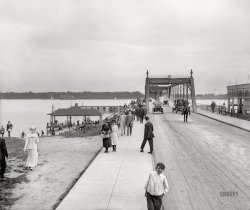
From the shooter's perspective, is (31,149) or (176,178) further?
(31,149)

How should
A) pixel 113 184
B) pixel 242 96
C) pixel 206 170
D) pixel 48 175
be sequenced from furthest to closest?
pixel 242 96 → pixel 206 170 → pixel 48 175 → pixel 113 184

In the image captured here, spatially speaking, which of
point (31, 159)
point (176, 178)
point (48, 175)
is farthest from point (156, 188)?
point (31, 159)

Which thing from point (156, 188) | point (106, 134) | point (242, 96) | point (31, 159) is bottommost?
point (31, 159)

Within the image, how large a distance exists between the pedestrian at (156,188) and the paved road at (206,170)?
1325 mm

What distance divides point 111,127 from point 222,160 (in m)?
4.94

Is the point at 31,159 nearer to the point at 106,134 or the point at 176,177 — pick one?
the point at 106,134

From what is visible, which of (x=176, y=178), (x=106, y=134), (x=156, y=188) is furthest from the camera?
(x=106, y=134)

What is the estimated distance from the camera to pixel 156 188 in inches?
265

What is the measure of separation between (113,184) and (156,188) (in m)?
3.12

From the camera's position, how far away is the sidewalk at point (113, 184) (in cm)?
794

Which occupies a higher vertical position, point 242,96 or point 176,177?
point 242,96

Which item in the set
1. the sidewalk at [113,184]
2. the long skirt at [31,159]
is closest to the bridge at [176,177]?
the sidewalk at [113,184]

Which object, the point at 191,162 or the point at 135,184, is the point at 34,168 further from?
the point at 191,162

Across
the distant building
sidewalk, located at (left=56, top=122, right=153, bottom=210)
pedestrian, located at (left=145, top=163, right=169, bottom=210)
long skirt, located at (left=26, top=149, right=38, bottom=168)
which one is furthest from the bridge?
the distant building
